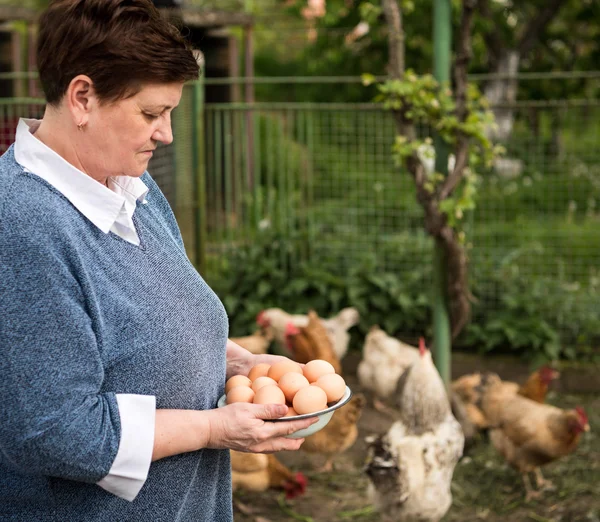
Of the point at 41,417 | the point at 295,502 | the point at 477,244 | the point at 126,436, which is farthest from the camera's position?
the point at 477,244

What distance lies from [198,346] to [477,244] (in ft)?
17.1

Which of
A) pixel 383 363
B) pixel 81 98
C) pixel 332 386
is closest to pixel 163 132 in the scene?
pixel 81 98

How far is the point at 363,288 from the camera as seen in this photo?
6016 mm

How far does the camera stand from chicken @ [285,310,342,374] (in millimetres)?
4910

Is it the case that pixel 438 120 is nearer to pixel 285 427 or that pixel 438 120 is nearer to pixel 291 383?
pixel 291 383

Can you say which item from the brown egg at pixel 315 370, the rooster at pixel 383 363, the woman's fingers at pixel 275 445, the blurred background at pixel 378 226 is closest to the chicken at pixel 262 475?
the rooster at pixel 383 363

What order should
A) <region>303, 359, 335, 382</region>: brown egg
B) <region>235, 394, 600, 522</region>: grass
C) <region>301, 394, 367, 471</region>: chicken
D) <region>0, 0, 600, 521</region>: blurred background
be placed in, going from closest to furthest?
<region>303, 359, 335, 382</region>: brown egg < <region>235, 394, 600, 522</region>: grass < <region>301, 394, 367, 471</region>: chicken < <region>0, 0, 600, 521</region>: blurred background

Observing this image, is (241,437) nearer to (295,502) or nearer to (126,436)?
(126,436)

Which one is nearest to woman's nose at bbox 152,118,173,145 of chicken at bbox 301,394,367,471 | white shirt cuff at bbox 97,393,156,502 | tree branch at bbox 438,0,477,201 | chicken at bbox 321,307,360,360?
white shirt cuff at bbox 97,393,156,502

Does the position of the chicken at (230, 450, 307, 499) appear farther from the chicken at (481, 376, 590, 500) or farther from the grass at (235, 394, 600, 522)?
the chicken at (481, 376, 590, 500)

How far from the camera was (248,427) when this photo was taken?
164 centimetres

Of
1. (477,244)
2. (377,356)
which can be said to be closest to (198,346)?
(377,356)

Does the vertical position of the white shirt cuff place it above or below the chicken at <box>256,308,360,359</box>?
above

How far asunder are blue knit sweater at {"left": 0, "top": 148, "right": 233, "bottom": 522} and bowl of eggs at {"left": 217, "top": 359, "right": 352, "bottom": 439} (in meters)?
0.12
